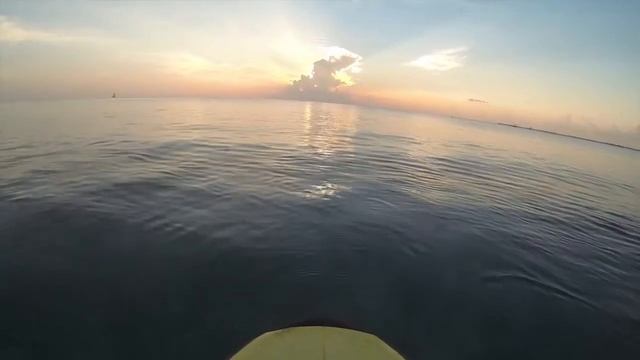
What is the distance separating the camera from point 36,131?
28234 mm

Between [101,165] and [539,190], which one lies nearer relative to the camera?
[101,165]

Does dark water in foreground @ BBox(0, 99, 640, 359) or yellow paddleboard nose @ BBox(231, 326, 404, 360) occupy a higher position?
yellow paddleboard nose @ BBox(231, 326, 404, 360)

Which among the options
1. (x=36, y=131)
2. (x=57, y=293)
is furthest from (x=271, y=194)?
(x=36, y=131)

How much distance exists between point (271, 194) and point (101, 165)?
8.66m

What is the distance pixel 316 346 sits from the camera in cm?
457

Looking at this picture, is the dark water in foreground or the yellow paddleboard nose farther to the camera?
the dark water in foreground

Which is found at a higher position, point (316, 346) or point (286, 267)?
point (316, 346)

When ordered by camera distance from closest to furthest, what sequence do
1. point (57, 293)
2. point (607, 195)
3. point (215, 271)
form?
point (57, 293) < point (215, 271) < point (607, 195)

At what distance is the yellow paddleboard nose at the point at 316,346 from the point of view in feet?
14.6

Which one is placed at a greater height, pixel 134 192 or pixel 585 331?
pixel 134 192

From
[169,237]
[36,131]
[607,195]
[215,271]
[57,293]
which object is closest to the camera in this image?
[57,293]

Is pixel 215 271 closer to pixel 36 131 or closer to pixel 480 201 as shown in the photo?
pixel 480 201

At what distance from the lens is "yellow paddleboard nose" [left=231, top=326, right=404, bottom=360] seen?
4.44m

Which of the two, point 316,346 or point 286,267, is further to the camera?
point 286,267
